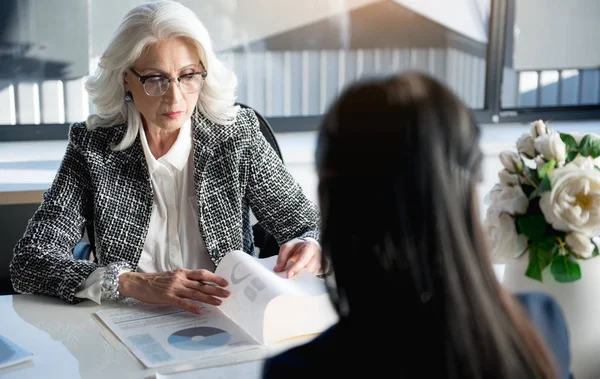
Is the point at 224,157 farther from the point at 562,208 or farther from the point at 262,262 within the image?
Result: the point at 562,208

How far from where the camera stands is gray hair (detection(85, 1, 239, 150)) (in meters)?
1.81

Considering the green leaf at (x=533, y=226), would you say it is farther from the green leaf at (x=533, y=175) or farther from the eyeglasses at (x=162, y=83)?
the eyeglasses at (x=162, y=83)

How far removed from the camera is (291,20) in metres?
3.18

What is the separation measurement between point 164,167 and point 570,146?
0.99 m

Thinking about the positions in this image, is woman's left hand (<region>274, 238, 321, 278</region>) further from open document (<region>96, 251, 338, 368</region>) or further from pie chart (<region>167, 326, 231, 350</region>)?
pie chart (<region>167, 326, 231, 350</region>)

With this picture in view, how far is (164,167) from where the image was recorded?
1.89 metres

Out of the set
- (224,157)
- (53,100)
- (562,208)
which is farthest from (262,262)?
(53,100)

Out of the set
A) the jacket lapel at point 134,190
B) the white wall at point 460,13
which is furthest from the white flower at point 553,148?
the white wall at point 460,13

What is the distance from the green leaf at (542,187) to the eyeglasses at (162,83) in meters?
0.93

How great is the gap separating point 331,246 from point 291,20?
2561 mm

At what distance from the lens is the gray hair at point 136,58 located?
181 centimetres

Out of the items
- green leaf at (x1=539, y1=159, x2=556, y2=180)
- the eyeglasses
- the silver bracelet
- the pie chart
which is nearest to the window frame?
the eyeglasses

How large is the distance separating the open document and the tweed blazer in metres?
0.35

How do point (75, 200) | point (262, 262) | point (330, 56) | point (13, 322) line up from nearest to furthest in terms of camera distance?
point (13, 322)
point (262, 262)
point (75, 200)
point (330, 56)
